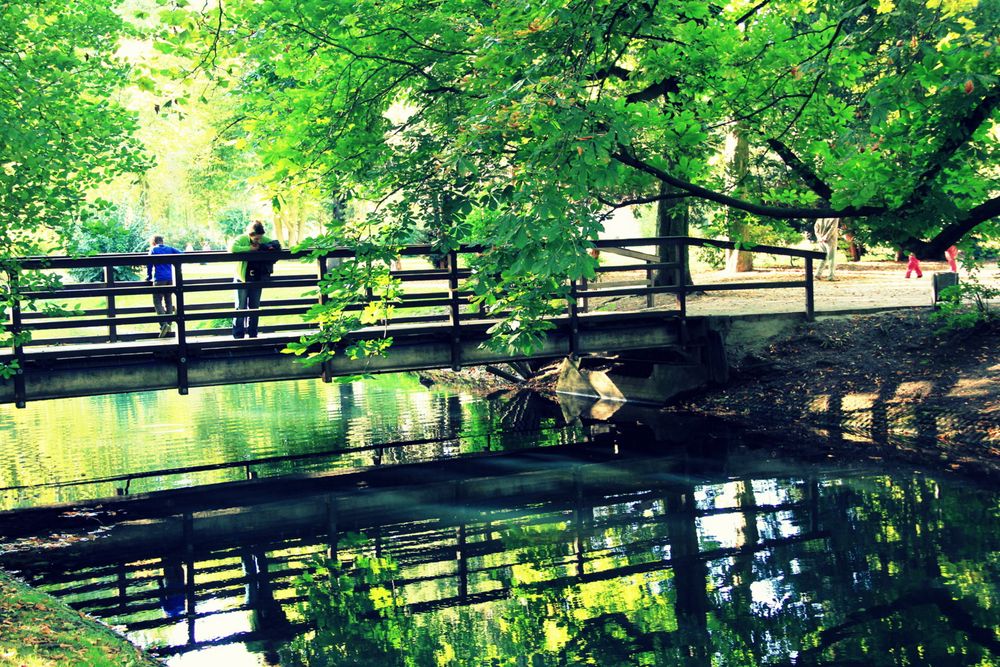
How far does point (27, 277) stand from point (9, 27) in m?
3.65

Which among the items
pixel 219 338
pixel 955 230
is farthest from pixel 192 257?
pixel 955 230

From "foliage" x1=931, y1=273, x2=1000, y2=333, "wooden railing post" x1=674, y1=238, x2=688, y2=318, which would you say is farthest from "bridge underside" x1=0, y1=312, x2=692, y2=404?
"foliage" x1=931, y1=273, x2=1000, y2=333

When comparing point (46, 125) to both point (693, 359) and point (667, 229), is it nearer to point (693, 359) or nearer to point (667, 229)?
point (693, 359)

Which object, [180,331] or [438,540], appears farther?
[180,331]

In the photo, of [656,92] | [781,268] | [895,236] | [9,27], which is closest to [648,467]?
[895,236]

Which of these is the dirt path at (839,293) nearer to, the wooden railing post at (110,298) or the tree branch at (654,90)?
the tree branch at (654,90)

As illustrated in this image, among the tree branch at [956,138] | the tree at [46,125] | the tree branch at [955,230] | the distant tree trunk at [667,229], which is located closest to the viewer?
the tree at [46,125]

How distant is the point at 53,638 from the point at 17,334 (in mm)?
6716

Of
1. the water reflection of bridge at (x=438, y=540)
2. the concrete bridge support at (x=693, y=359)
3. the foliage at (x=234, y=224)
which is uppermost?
the foliage at (x=234, y=224)

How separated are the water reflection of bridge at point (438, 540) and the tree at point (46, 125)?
342 centimetres

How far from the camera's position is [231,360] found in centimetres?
1537

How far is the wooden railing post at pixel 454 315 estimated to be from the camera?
16516 millimetres

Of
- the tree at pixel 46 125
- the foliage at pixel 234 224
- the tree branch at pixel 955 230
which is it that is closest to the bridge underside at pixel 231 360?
the tree at pixel 46 125

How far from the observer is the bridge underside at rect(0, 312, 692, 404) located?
1429 cm
